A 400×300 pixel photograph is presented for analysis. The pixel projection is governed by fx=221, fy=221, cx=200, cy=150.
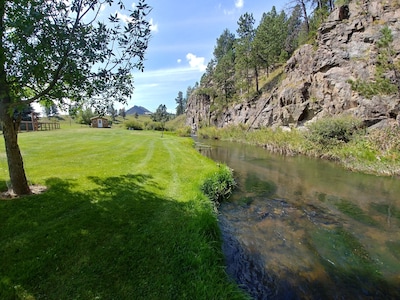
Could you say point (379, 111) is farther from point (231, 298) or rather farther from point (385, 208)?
→ point (231, 298)

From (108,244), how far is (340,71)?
36.6 meters

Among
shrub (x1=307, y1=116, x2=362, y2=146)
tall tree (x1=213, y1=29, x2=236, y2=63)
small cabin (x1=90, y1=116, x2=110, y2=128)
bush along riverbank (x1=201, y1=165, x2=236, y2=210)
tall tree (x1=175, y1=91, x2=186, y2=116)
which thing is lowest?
bush along riverbank (x1=201, y1=165, x2=236, y2=210)

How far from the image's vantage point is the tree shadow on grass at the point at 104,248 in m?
3.93

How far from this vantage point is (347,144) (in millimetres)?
21188

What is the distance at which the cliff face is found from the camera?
24625 millimetres

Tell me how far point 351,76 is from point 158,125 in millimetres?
74787

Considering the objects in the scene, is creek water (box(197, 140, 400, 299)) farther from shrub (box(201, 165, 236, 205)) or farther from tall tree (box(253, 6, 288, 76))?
tall tree (box(253, 6, 288, 76))

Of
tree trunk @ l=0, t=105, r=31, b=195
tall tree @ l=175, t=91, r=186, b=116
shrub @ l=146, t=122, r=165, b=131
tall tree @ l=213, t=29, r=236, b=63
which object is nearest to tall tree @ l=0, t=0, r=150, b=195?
tree trunk @ l=0, t=105, r=31, b=195

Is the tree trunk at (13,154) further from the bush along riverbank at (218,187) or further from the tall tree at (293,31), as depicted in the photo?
the tall tree at (293,31)

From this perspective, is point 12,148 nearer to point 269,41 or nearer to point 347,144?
point 347,144

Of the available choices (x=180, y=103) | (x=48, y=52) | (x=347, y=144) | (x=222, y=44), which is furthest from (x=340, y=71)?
(x=180, y=103)

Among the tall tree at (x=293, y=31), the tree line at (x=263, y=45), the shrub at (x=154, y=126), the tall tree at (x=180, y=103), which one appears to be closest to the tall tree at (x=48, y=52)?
the tree line at (x=263, y=45)

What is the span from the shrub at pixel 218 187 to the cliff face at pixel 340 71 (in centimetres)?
1933

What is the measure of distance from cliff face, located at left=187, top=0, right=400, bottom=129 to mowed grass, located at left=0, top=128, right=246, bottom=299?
2415 cm
